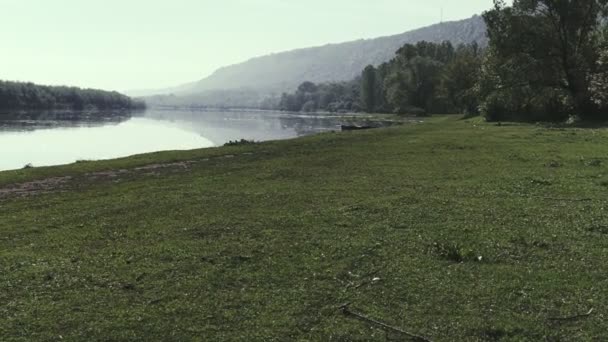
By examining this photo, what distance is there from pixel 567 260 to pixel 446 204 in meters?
5.80

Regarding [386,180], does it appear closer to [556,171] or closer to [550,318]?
[556,171]

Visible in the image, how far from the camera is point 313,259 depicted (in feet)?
38.0

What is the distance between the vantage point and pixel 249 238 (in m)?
13.5

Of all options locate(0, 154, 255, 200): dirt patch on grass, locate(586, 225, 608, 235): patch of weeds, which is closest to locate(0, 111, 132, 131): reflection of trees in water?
locate(0, 154, 255, 200): dirt patch on grass

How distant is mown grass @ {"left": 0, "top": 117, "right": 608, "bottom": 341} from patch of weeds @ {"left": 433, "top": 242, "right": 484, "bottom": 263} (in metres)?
0.03

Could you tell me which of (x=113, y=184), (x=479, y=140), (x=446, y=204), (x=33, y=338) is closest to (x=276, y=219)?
(x=446, y=204)

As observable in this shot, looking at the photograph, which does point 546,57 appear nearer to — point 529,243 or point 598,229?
point 598,229

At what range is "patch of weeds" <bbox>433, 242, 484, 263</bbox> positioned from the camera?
1130 centimetres

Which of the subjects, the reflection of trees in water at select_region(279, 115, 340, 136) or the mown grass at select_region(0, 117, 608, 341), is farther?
the reflection of trees in water at select_region(279, 115, 340, 136)

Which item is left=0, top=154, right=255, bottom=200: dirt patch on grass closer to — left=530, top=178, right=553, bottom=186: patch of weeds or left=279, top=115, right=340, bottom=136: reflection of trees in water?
left=530, top=178, right=553, bottom=186: patch of weeds

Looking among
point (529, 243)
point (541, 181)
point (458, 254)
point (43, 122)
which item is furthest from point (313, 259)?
point (43, 122)

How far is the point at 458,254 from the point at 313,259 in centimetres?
300

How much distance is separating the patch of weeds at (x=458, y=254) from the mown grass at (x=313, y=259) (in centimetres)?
3

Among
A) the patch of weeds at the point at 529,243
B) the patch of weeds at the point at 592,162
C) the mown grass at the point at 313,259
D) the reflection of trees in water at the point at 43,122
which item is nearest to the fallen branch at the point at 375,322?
the mown grass at the point at 313,259
